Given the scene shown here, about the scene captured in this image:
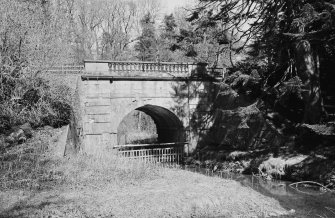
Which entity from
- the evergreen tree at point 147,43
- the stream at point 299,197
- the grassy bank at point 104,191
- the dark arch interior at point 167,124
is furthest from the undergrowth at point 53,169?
the evergreen tree at point 147,43

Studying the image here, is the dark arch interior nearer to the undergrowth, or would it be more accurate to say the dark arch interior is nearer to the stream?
the stream

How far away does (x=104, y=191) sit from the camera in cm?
781

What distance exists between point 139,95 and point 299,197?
9.16m

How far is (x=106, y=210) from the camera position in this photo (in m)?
6.82

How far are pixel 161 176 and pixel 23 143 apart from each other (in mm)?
4455

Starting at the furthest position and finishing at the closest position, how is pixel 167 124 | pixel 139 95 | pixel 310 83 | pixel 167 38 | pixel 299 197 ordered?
pixel 167 38 → pixel 167 124 → pixel 139 95 → pixel 310 83 → pixel 299 197

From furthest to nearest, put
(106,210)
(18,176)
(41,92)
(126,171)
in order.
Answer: (41,92) → (126,171) → (18,176) → (106,210)

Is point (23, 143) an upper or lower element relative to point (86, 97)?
lower

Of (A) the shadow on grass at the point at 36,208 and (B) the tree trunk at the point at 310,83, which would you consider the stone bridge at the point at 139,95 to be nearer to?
(B) the tree trunk at the point at 310,83

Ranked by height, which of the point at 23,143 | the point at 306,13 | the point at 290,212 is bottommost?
the point at 290,212

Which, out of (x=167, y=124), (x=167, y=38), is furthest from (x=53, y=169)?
(x=167, y=38)

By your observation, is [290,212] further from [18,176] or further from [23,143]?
[23,143]

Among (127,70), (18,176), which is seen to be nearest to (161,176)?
(18,176)

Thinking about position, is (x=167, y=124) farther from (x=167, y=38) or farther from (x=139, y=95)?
(x=167, y=38)
